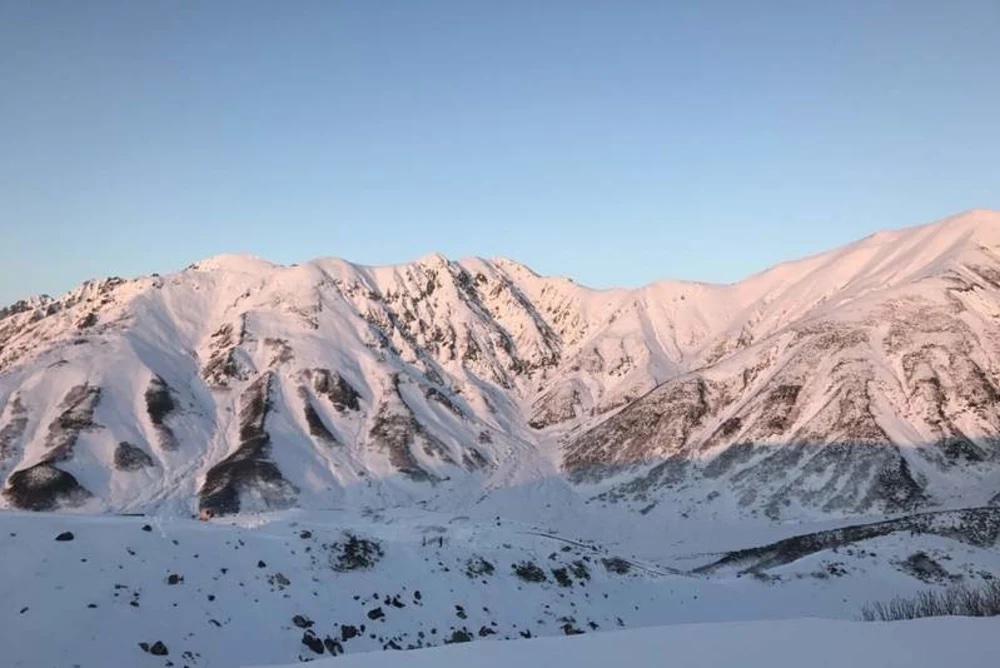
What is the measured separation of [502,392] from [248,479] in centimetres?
6376

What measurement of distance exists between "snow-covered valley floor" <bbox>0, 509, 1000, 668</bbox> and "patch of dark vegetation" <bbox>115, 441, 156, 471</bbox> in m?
78.0

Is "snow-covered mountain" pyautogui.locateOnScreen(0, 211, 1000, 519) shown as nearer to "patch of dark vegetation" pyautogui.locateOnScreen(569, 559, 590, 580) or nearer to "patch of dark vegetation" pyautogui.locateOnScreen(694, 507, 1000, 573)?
"patch of dark vegetation" pyautogui.locateOnScreen(694, 507, 1000, 573)

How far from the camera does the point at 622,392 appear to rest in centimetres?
14012

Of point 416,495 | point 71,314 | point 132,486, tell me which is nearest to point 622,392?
point 416,495

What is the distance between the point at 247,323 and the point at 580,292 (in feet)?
268

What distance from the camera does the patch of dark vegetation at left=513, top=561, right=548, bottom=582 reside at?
99.8 feet

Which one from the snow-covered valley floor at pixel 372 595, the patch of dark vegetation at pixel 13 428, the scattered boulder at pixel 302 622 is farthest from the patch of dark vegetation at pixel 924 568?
the patch of dark vegetation at pixel 13 428

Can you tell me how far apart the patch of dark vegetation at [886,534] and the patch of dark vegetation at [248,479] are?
60457 millimetres

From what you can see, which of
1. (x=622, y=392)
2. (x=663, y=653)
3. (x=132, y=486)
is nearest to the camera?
(x=663, y=653)

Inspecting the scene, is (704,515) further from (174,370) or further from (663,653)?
(174,370)

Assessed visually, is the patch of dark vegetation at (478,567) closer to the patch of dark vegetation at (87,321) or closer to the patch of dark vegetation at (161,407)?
the patch of dark vegetation at (161,407)

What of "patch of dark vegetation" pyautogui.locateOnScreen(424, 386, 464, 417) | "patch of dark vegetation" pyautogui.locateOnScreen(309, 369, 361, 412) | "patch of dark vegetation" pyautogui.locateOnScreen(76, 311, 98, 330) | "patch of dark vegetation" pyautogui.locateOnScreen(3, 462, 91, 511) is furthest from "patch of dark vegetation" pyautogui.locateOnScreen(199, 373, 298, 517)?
"patch of dark vegetation" pyautogui.locateOnScreen(76, 311, 98, 330)

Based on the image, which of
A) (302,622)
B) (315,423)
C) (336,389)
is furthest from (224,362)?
(302,622)

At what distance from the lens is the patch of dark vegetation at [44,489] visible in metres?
92.2
